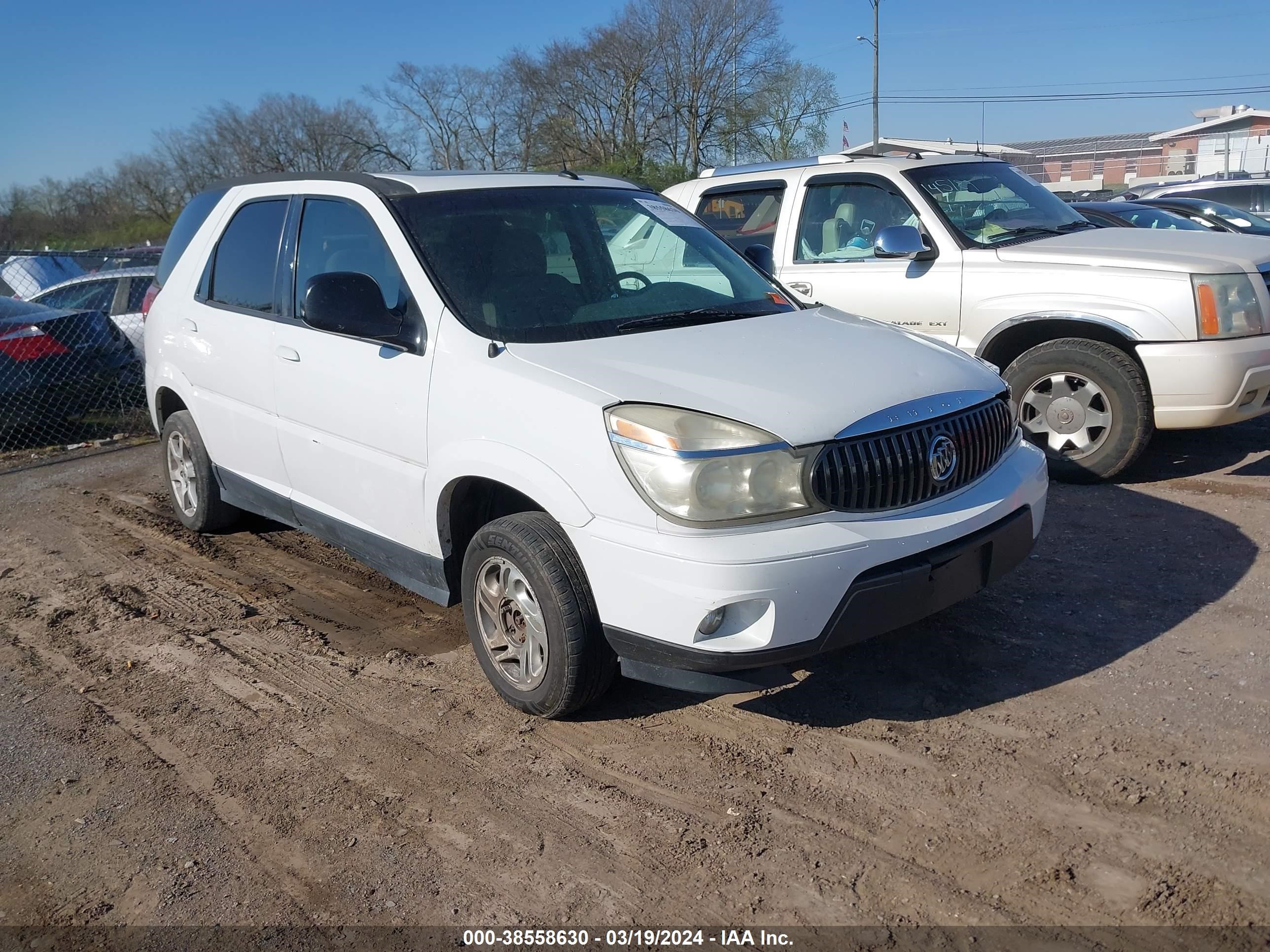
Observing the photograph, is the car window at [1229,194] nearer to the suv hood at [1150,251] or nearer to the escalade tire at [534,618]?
the suv hood at [1150,251]

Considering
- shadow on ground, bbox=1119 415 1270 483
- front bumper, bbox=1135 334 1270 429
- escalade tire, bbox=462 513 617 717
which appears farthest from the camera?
shadow on ground, bbox=1119 415 1270 483

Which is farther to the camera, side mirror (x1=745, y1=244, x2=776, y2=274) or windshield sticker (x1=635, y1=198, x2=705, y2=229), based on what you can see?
side mirror (x1=745, y1=244, x2=776, y2=274)

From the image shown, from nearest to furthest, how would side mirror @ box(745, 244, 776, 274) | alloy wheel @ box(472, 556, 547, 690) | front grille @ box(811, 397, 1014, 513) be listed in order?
front grille @ box(811, 397, 1014, 513), alloy wheel @ box(472, 556, 547, 690), side mirror @ box(745, 244, 776, 274)

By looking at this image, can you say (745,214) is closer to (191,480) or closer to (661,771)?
(191,480)

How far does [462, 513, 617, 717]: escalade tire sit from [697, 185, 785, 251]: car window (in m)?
4.13

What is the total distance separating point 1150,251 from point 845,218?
1.88 metres

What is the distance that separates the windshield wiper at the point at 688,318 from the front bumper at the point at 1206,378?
2.68 m

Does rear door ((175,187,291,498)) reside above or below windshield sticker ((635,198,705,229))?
below

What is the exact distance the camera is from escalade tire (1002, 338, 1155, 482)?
584cm

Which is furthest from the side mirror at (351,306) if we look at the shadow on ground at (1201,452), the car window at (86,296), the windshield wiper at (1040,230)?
the car window at (86,296)

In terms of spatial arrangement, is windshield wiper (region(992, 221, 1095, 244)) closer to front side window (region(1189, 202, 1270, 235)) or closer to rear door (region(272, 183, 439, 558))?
rear door (region(272, 183, 439, 558))

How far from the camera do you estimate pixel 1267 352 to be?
18.8 ft

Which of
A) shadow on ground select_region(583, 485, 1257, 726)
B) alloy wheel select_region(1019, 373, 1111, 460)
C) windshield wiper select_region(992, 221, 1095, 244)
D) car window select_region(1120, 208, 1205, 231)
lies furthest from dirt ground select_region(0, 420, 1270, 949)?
car window select_region(1120, 208, 1205, 231)

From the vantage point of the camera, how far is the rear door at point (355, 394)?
Result: 394 cm
